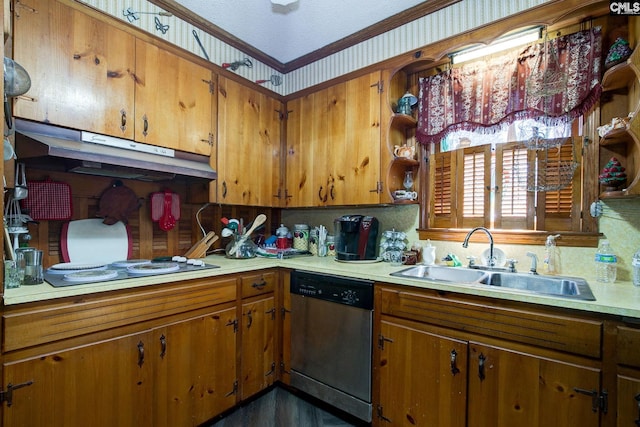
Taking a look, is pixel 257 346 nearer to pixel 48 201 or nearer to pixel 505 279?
pixel 48 201

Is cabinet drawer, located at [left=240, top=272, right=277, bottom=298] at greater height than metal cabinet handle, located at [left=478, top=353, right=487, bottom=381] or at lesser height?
greater

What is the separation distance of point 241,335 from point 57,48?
5.83 feet

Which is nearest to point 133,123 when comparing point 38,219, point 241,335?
point 38,219

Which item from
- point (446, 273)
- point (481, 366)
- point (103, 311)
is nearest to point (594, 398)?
point (481, 366)

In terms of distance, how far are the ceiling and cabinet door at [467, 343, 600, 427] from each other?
78.3 inches

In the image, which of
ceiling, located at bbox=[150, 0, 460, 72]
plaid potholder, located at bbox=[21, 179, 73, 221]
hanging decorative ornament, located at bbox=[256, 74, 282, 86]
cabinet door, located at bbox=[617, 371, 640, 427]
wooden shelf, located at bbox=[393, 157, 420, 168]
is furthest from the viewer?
hanging decorative ornament, located at bbox=[256, 74, 282, 86]

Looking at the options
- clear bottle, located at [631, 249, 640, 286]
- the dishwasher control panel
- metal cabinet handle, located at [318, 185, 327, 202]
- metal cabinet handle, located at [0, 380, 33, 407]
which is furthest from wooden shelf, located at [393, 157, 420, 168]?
metal cabinet handle, located at [0, 380, 33, 407]

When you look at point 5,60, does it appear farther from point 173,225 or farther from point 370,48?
point 370,48

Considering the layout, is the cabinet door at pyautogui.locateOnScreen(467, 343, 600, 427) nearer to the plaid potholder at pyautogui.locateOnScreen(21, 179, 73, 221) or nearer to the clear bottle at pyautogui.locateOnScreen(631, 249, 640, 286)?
the clear bottle at pyautogui.locateOnScreen(631, 249, 640, 286)

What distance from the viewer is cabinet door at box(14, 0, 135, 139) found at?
4.53 ft

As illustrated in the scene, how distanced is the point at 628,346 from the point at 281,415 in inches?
67.1

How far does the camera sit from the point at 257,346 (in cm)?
196

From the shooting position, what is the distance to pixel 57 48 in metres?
1.46

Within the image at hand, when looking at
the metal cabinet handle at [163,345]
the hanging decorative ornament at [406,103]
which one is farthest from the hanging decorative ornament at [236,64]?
the metal cabinet handle at [163,345]
